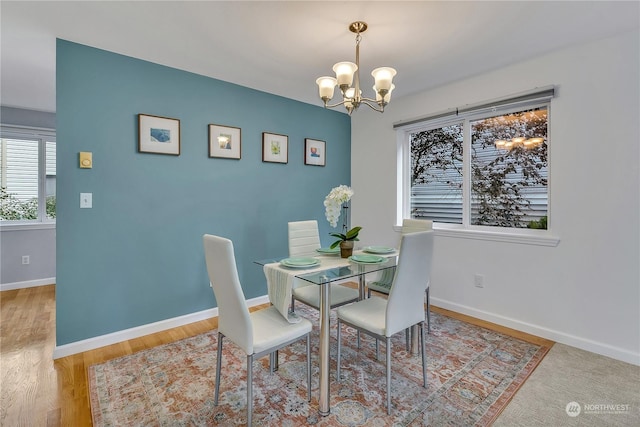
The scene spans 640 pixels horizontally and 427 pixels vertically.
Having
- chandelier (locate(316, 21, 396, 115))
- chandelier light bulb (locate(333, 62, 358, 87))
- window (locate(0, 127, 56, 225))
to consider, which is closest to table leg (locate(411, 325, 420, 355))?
chandelier (locate(316, 21, 396, 115))

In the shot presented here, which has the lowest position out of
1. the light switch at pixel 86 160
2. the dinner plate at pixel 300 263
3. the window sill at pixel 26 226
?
the dinner plate at pixel 300 263

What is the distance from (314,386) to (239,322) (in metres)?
0.78

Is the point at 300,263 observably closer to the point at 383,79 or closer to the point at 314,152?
the point at 383,79

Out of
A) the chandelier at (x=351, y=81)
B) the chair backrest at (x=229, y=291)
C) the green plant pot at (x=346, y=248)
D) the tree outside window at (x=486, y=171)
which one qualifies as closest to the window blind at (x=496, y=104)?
the tree outside window at (x=486, y=171)

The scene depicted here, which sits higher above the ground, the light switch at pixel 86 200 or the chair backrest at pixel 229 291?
the light switch at pixel 86 200

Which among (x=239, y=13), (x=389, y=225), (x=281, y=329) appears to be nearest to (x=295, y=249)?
(x=281, y=329)

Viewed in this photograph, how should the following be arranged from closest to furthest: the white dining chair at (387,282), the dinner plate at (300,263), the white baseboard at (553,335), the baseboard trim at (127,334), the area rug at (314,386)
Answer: the area rug at (314,386) → the dinner plate at (300,263) → the white baseboard at (553,335) → the baseboard trim at (127,334) → the white dining chair at (387,282)

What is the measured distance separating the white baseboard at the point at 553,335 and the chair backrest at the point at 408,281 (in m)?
1.47

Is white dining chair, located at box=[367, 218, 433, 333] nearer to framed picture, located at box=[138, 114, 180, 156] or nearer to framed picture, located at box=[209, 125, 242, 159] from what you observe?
framed picture, located at box=[209, 125, 242, 159]

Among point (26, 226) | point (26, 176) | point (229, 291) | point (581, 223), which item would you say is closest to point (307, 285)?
point (229, 291)

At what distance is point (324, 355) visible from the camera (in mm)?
1740

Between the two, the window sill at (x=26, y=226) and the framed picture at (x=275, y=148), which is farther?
the window sill at (x=26, y=226)

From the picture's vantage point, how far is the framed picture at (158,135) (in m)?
2.62

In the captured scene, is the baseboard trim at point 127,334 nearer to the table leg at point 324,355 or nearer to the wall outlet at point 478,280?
the table leg at point 324,355
